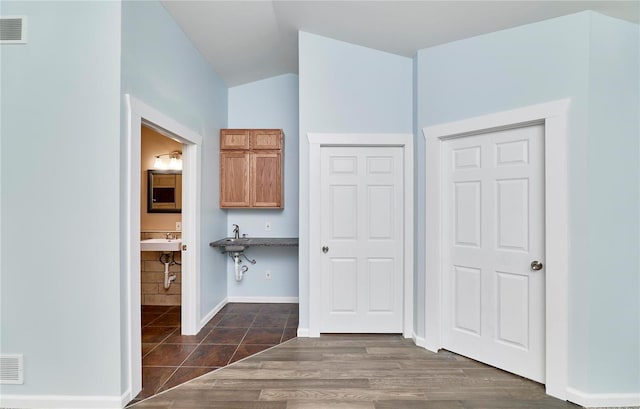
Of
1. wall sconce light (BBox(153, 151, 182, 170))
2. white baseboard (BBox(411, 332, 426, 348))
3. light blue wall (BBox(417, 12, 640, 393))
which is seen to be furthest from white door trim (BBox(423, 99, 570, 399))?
wall sconce light (BBox(153, 151, 182, 170))

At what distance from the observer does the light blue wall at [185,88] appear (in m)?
2.22

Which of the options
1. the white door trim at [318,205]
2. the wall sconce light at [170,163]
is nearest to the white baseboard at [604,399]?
the white door trim at [318,205]

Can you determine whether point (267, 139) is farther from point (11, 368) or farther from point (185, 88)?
point (11, 368)

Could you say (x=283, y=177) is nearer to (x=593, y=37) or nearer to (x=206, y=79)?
(x=206, y=79)

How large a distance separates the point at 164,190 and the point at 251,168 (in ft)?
4.32

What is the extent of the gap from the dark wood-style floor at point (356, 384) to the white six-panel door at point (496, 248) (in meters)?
0.21

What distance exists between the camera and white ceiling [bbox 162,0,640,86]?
88.9 inches

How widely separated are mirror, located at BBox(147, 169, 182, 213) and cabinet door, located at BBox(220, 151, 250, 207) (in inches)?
28.1

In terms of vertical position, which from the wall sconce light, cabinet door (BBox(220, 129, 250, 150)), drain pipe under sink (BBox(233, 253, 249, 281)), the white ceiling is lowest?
drain pipe under sink (BBox(233, 253, 249, 281))

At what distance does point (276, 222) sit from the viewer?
4.37 m

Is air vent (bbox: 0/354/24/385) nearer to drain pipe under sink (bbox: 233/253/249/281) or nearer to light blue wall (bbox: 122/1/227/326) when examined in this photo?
light blue wall (bbox: 122/1/227/326)

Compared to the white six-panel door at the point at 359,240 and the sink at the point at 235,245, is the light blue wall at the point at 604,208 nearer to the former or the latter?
the white six-panel door at the point at 359,240

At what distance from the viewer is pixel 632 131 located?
2.12m

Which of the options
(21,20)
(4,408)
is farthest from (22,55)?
(4,408)
